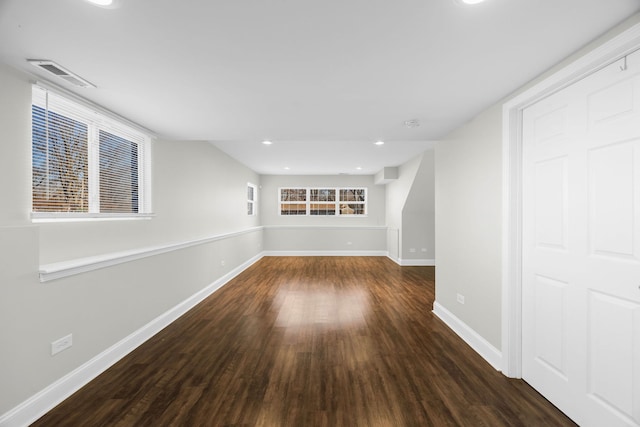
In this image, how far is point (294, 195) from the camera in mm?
8789

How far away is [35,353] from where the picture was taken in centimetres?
181

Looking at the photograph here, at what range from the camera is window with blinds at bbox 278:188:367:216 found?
876 cm

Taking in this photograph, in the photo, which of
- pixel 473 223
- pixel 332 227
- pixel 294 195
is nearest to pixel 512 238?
pixel 473 223

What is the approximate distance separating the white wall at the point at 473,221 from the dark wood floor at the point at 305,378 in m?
0.38

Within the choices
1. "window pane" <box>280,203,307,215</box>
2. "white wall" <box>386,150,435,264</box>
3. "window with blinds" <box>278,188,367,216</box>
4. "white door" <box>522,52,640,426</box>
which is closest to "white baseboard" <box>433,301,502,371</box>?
"white door" <box>522,52,640,426</box>

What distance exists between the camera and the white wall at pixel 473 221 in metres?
2.45

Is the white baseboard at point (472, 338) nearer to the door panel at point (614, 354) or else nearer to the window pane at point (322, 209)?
the door panel at point (614, 354)

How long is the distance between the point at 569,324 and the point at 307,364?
1.92 m

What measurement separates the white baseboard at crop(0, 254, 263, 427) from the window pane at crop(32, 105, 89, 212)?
121 cm

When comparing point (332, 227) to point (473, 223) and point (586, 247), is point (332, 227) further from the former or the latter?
point (586, 247)

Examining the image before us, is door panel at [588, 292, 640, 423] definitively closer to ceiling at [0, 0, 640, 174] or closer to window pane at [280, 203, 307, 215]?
ceiling at [0, 0, 640, 174]

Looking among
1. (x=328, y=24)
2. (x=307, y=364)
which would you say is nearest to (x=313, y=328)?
(x=307, y=364)

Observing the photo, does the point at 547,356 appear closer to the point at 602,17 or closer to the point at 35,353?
the point at 602,17

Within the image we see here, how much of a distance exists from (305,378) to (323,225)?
257 inches
